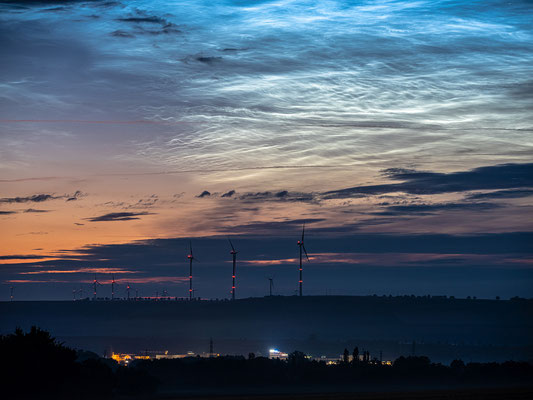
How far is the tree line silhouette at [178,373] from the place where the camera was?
92438mm

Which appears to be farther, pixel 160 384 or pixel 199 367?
pixel 199 367

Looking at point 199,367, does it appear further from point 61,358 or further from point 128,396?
point 61,358

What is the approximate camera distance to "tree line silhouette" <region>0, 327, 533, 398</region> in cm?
9244

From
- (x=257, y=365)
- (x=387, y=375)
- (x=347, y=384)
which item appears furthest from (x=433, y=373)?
(x=257, y=365)

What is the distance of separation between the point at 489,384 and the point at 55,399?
73.9 metres

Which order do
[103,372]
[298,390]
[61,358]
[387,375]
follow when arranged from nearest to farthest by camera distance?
[61,358] → [103,372] → [298,390] → [387,375]

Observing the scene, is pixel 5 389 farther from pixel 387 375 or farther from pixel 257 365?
pixel 387 375

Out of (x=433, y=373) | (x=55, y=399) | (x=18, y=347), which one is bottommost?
(x=433, y=373)

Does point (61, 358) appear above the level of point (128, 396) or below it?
above

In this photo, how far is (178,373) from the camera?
141875 mm

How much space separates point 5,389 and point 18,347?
6.29m

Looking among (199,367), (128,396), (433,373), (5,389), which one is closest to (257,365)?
(199,367)

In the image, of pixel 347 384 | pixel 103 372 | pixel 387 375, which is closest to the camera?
pixel 103 372

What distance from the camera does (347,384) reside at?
129500 mm
